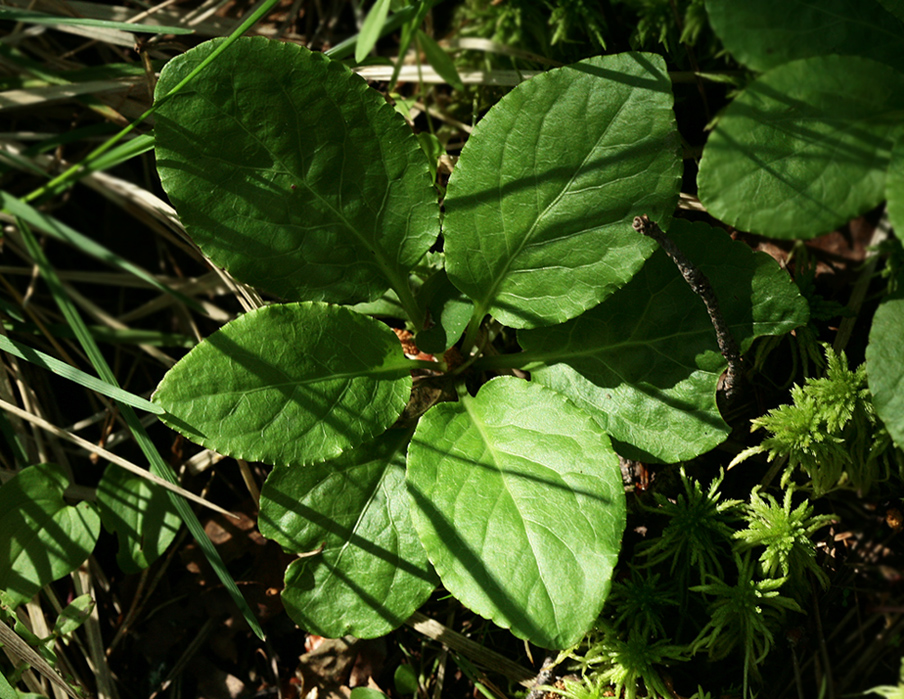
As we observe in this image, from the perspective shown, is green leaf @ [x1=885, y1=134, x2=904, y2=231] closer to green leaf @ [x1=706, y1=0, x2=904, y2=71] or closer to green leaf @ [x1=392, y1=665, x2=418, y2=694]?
green leaf @ [x1=706, y1=0, x2=904, y2=71]

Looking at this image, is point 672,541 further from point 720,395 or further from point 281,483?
point 281,483

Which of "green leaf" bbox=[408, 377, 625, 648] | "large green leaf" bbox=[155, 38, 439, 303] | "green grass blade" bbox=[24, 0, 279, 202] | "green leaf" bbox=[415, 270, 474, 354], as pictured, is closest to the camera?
"green grass blade" bbox=[24, 0, 279, 202]

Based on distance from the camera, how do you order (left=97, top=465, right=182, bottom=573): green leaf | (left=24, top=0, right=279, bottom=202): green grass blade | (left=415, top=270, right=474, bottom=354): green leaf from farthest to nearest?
(left=97, top=465, right=182, bottom=573): green leaf → (left=415, top=270, right=474, bottom=354): green leaf → (left=24, top=0, right=279, bottom=202): green grass blade

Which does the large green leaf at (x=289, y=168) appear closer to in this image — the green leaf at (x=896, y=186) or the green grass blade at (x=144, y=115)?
the green grass blade at (x=144, y=115)

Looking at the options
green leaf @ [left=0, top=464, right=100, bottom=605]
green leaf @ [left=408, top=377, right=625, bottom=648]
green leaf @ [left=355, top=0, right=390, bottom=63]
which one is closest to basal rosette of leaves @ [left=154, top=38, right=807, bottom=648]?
green leaf @ [left=408, top=377, right=625, bottom=648]

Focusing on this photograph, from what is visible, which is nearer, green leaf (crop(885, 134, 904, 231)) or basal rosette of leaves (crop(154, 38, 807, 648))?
green leaf (crop(885, 134, 904, 231))

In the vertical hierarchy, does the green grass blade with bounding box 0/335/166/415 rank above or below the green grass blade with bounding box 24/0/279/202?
below

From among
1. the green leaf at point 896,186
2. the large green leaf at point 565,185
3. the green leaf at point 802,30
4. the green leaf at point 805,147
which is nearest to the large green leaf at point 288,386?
the large green leaf at point 565,185
